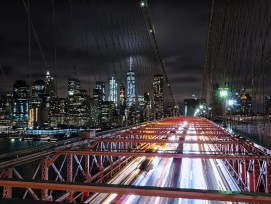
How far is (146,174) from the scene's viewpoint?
658 inches

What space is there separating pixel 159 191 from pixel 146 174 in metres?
13.5

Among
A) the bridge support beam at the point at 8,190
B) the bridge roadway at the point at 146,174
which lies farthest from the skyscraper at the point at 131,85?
the bridge support beam at the point at 8,190

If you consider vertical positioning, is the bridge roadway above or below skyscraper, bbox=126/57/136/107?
below

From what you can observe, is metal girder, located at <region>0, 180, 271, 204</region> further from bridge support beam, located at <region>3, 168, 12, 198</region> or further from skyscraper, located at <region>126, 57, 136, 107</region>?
skyscraper, located at <region>126, 57, 136, 107</region>

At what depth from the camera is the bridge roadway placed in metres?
3.61

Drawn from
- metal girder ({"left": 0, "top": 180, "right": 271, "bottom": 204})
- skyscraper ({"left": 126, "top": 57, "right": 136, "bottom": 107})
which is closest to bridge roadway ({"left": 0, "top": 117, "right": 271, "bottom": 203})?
metal girder ({"left": 0, "top": 180, "right": 271, "bottom": 204})

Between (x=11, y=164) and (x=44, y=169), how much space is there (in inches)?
69.2

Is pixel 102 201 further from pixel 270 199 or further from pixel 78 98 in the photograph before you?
pixel 78 98

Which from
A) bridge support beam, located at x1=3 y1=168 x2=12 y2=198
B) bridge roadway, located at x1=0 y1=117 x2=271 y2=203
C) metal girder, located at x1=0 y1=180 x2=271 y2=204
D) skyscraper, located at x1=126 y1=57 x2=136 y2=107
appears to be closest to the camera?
metal girder, located at x1=0 y1=180 x2=271 y2=204

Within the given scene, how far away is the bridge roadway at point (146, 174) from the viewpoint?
11.9 ft

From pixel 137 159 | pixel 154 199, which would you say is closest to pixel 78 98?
pixel 137 159

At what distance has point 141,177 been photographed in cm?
1575

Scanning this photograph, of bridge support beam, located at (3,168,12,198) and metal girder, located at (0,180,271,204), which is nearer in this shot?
metal girder, located at (0,180,271,204)

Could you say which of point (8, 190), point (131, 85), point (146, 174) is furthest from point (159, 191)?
point (131, 85)
